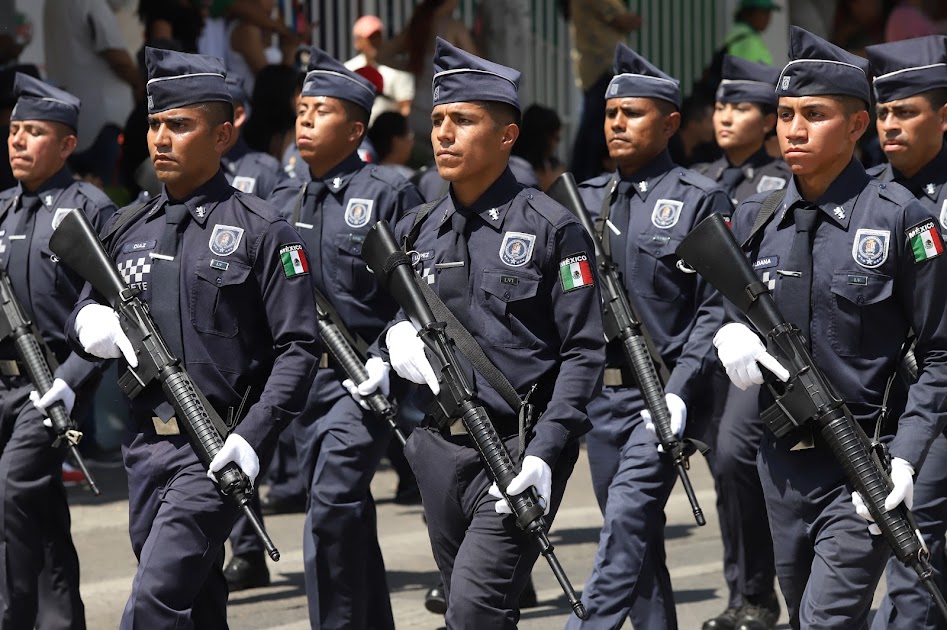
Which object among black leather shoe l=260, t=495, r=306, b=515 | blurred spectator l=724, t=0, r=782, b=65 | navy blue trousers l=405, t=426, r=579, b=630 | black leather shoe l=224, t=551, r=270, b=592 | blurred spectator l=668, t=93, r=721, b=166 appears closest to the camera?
navy blue trousers l=405, t=426, r=579, b=630

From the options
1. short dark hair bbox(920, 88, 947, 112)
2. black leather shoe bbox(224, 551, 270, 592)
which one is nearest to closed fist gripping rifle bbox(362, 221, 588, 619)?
short dark hair bbox(920, 88, 947, 112)

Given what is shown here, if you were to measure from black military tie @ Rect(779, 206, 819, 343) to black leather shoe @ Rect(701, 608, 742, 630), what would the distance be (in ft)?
7.42

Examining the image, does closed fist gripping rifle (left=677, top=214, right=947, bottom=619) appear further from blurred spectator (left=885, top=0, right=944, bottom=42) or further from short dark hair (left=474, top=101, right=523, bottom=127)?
blurred spectator (left=885, top=0, right=944, bottom=42)

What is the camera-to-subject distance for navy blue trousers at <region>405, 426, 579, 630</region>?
4.65m

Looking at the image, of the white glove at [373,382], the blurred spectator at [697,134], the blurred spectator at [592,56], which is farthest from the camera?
the blurred spectator at [592,56]

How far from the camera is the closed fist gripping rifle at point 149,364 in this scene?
→ 4.80 m

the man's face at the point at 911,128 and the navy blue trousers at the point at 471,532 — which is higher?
the man's face at the point at 911,128

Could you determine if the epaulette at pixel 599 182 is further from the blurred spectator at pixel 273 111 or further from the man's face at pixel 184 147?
the blurred spectator at pixel 273 111

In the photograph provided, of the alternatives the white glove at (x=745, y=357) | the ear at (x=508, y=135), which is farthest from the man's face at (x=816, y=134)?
the ear at (x=508, y=135)

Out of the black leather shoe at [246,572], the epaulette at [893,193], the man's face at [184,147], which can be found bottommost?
the black leather shoe at [246,572]

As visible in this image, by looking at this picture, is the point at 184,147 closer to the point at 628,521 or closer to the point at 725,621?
the point at 628,521

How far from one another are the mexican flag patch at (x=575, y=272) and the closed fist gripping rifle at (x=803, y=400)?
363 mm

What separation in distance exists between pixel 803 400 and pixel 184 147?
2037 mm

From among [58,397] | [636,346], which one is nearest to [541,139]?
[636,346]
